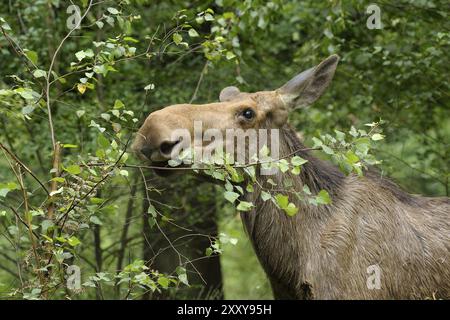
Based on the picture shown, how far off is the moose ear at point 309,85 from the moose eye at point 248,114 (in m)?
0.32

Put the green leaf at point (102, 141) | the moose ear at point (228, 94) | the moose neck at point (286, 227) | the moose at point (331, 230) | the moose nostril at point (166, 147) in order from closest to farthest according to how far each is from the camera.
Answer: the green leaf at point (102, 141), the moose nostril at point (166, 147), the moose at point (331, 230), the moose neck at point (286, 227), the moose ear at point (228, 94)

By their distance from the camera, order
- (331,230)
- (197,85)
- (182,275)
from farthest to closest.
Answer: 1. (197,85)
2. (331,230)
3. (182,275)

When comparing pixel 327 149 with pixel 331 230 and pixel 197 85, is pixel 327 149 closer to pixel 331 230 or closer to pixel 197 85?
pixel 331 230

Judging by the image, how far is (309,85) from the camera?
6.48m

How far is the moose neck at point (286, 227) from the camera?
6.32 meters

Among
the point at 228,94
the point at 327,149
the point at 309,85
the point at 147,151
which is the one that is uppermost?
the point at 327,149

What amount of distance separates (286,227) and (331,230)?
34 cm

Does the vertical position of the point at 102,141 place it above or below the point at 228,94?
above

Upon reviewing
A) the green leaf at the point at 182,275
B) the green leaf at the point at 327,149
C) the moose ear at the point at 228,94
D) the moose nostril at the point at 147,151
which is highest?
the green leaf at the point at 327,149

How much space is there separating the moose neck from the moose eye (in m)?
0.34

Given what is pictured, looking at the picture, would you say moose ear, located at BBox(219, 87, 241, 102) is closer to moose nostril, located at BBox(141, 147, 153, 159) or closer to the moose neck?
the moose neck
